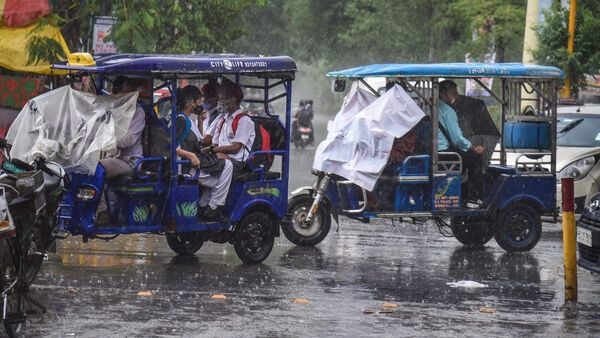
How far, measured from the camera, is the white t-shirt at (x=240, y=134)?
1252 cm

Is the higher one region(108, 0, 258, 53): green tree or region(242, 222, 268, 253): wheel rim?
region(108, 0, 258, 53): green tree

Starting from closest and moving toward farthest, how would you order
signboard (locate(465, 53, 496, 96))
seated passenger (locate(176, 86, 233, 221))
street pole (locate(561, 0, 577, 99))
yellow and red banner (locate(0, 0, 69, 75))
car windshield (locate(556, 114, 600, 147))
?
seated passenger (locate(176, 86, 233, 221))
yellow and red banner (locate(0, 0, 69, 75))
car windshield (locate(556, 114, 600, 147))
street pole (locate(561, 0, 577, 99))
signboard (locate(465, 53, 496, 96))

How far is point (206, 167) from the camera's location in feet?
39.4

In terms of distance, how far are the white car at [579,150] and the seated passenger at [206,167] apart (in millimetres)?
5968

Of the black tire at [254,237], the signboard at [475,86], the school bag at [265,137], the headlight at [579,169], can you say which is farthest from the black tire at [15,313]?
the signboard at [475,86]

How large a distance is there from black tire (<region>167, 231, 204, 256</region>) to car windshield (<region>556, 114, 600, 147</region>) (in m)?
7.55

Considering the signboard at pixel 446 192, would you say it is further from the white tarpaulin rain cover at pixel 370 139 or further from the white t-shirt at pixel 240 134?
the white t-shirt at pixel 240 134

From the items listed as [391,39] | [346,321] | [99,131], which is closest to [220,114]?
[99,131]

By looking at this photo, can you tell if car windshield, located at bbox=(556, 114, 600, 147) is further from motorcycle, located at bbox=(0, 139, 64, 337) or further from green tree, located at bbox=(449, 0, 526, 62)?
green tree, located at bbox=(449, 0, 526, 62)

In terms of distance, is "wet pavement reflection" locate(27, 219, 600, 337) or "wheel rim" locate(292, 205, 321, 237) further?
"wheel rim" locate(292, 205, 321, 237)

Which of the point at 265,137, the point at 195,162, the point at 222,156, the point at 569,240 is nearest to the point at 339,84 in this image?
the point at 265,137

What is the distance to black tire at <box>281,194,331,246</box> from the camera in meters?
14.0

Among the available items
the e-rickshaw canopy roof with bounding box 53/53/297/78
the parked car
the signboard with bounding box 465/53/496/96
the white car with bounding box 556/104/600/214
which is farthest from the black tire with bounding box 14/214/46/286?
the signboard with bounding box 465/53/496/96

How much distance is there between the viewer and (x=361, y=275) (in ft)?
39.2
